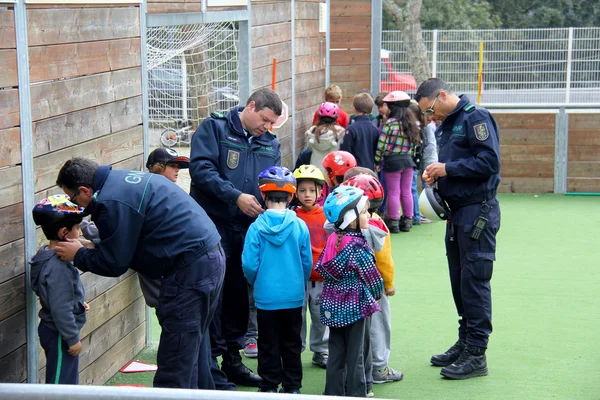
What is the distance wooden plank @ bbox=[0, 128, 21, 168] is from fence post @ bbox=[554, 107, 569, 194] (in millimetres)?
9094

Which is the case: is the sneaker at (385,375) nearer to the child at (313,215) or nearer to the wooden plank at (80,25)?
the child at (313,215)

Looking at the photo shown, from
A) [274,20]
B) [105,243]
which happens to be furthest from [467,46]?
[105,243]

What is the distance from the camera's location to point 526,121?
38.8 ft

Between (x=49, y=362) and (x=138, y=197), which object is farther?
(x=49, y=362)

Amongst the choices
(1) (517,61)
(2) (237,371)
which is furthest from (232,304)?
(1) (517,61)

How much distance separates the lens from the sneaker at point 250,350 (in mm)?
5742

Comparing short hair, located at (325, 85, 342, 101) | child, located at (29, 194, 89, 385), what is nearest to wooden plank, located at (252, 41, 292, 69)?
short hair, located at (325, 85, 342, 101)

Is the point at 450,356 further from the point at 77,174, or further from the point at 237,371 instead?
the point at 77,174

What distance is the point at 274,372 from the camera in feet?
15.9

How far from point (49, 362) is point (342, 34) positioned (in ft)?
28.9

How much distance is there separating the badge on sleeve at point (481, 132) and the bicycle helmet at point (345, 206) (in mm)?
981

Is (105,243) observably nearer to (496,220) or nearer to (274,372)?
(274,372)

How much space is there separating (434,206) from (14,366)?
2.59m

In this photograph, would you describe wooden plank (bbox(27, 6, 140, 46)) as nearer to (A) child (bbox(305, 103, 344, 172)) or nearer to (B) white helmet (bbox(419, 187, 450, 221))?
(B) white helmet (bbox(419, 187, 450, 221))
